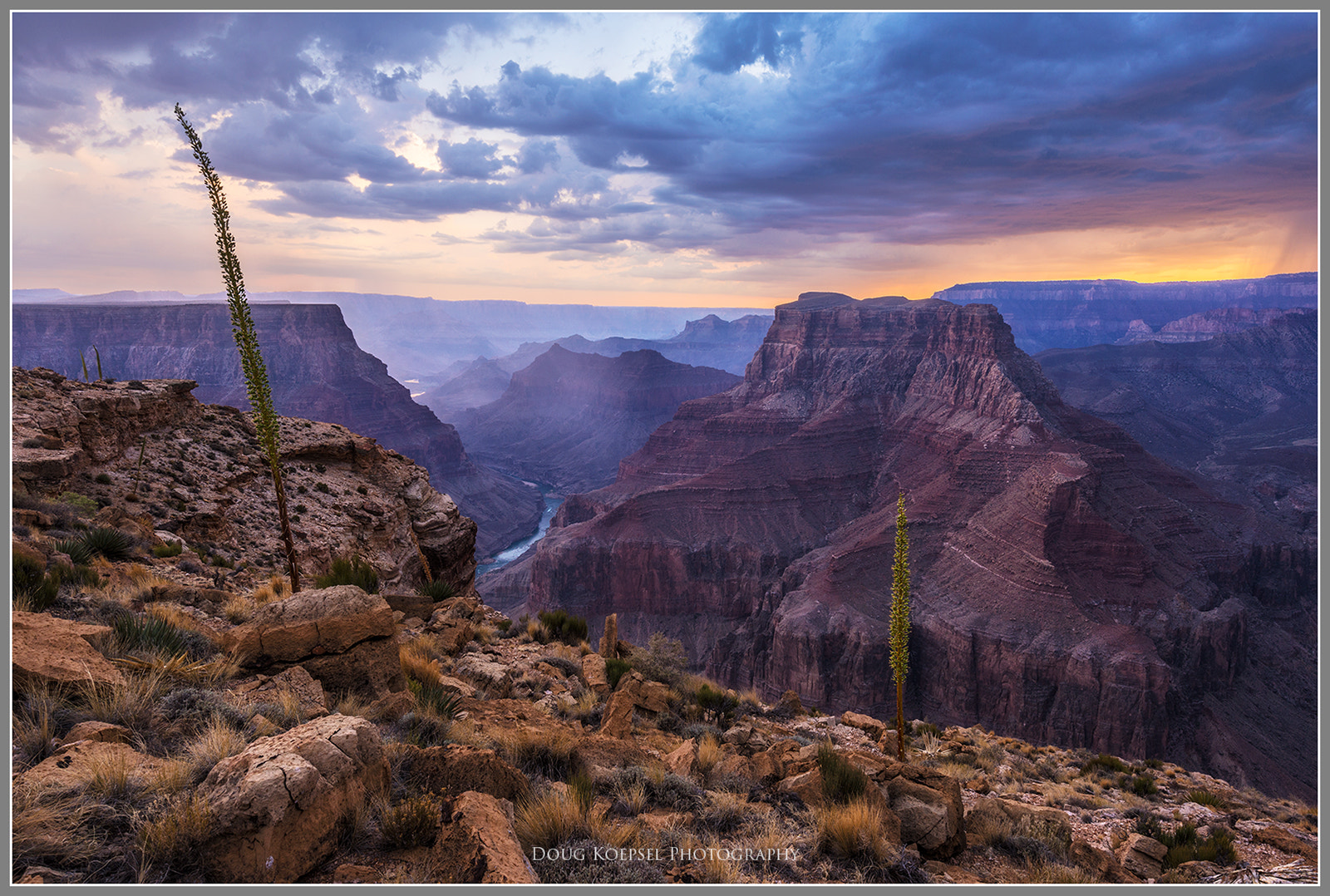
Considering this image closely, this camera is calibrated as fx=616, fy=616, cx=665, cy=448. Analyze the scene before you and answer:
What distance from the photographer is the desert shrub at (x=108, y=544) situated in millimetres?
11274

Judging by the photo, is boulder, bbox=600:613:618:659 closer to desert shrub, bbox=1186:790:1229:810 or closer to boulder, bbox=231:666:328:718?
boulder, bbox=231:666:328:718

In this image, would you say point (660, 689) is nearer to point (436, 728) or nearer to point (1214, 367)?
point (436, 728)

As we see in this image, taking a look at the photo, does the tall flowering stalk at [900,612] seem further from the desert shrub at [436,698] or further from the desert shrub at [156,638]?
the desert shrub at [156,638]

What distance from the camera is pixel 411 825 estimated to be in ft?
15.7

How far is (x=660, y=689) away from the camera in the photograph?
1220 cm

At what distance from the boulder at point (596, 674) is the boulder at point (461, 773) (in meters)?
6.21

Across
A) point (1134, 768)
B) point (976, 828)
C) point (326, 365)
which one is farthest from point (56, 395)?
point (326, 365)

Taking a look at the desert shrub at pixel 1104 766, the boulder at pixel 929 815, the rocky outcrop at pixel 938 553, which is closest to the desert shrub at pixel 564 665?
the boulder at pixel 929 815

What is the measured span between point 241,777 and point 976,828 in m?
8.45

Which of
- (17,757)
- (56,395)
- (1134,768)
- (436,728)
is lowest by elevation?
(1134,768)

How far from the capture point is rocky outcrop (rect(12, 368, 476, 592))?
15.4 meters

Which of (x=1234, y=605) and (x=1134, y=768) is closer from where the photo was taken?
(x=1134, y=768)

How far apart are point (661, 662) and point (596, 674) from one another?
2.81 meters

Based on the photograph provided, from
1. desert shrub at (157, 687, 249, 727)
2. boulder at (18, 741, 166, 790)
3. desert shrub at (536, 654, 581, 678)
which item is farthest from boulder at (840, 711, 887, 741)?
boulder at (18, 741, 166, 790)
